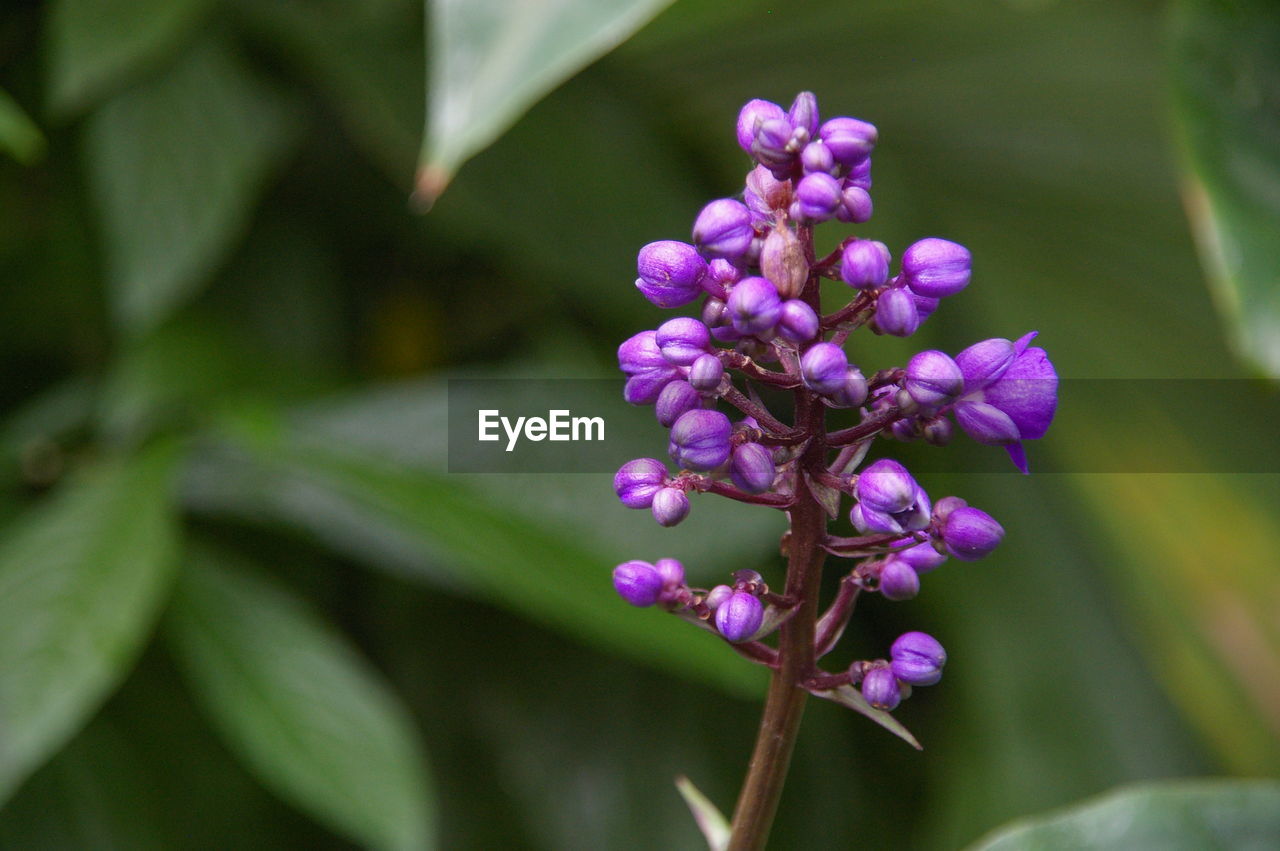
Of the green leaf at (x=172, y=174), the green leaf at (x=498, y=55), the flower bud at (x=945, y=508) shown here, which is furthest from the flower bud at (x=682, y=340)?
the green leaf at (x=172, y=174)

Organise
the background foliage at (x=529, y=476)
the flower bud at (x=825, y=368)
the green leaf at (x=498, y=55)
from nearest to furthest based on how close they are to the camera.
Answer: the flower bud at (x=825, y=368) < the green leaf at (x=498, y=55) < the background foliage at (x=529, y=476)

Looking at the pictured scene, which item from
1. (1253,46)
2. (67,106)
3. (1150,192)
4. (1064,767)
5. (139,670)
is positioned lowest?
(1064,767)

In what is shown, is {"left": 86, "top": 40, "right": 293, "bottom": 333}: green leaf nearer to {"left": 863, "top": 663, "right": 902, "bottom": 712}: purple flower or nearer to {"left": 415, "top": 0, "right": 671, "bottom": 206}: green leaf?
{"left": 415, "top": 0, "right": 671, "bottom": 206}: green leaf

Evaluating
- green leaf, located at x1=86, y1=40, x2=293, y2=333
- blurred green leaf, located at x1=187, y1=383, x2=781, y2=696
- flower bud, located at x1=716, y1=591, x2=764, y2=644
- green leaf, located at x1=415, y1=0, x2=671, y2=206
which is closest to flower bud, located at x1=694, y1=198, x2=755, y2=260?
flower bud, located at x1=716, y1=591, x2=764, y2=644

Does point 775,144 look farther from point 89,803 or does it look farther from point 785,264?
point 89,803

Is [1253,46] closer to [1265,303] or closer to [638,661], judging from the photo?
[1265,303]

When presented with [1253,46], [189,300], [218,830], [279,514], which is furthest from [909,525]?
[189,300]

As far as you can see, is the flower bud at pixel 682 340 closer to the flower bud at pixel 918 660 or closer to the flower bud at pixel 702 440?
the flower bud at pixel 702 440
